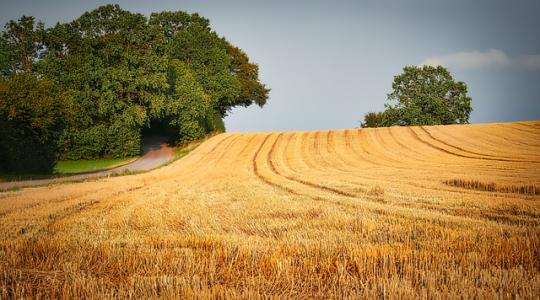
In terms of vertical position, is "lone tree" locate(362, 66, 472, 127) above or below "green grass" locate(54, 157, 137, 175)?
above

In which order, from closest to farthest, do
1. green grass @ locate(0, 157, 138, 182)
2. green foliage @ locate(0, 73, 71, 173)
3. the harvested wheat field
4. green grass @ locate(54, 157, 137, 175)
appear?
the harvested wheat field → green foliage @ locate(0, 73, 71, 173) → green grass @ locate(0, 157, 138, 182) → green grass @ locate(54, 157, 137, 175)

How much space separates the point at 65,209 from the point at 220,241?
7563mm

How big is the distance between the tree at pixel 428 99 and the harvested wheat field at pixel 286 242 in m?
48.6

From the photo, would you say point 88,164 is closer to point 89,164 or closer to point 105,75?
point 89,164

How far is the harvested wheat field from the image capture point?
14.3ft

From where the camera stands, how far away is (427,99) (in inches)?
2448

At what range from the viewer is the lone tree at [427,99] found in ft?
203

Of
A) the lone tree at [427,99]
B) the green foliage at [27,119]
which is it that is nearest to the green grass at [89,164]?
the green foliage at [27,119]

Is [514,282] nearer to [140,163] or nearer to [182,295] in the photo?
[182,295]

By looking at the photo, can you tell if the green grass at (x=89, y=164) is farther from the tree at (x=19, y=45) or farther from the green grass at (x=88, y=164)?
the tree at (x=19, y=45)

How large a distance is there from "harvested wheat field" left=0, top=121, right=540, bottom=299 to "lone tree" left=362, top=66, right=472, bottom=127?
48607 mm

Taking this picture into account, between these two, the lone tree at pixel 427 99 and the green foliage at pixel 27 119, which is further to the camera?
the lone tree at pixel 427 99

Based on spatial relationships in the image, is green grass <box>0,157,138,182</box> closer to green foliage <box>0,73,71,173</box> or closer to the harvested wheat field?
green foliage <box>0,73,71,173</box>

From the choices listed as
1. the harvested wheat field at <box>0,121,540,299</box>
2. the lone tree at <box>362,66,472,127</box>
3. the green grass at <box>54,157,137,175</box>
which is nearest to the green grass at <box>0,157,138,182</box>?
the green grass at <box>54,157,137,175</box>
